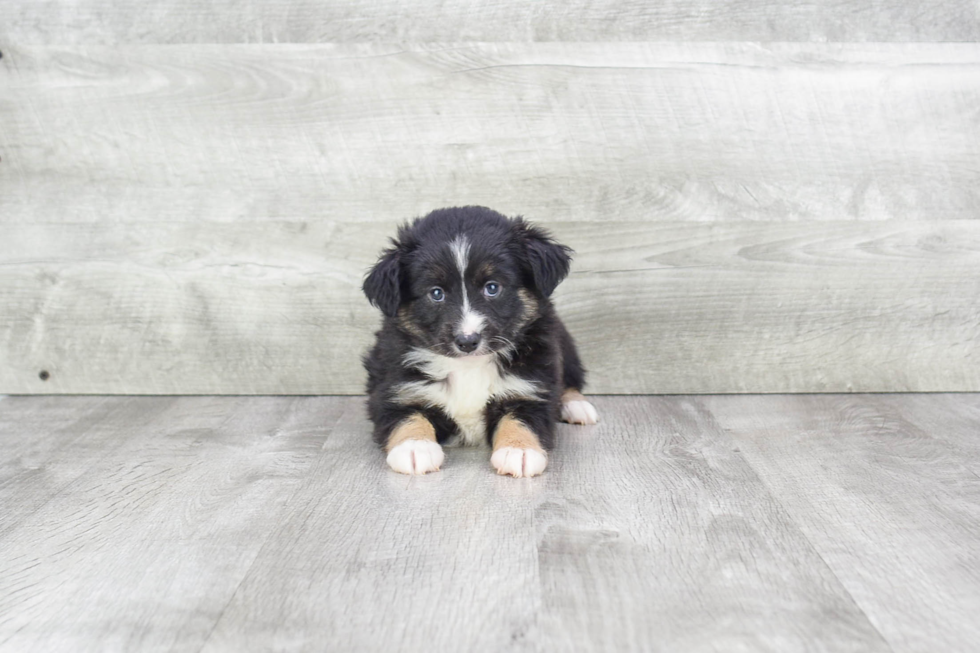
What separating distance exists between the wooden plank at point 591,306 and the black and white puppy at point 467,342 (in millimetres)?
721

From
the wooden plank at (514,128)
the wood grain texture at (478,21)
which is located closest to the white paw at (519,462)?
the wooden plank at (514,128)

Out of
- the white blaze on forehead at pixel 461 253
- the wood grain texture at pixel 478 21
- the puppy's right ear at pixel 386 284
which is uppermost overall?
the wood grain texture at pixel 478 21

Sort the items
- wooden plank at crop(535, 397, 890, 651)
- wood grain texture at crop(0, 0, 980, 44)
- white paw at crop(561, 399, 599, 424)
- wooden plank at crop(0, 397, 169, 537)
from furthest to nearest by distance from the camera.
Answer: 1. wood grain texture at crop(0, 0, 980, 44)
2. white paw at crop(561, 399, 599, 424)
3. wooden plank at crop(0, 397, 169, 537)
4. wooden plank at crop(535, 397, 890, 651)

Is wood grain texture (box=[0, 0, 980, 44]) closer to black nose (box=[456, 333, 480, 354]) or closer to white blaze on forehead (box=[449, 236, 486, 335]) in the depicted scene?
white blaze on forehead (box=[449, 236, 486, 335])

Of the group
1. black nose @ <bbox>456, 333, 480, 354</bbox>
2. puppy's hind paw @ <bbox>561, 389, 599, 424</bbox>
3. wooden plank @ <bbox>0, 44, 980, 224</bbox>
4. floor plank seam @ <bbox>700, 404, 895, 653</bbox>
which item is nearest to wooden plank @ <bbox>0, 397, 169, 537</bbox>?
wooden plank @ <bbox>0, 44, 980, 224</bbox>

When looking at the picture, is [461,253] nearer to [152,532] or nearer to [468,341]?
[468,341]

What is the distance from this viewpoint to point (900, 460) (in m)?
2.68

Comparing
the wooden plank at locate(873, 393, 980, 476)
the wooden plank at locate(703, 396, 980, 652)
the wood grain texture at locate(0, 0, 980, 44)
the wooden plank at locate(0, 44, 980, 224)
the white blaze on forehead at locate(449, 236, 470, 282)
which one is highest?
the wood grain texture at locate(0, 0, 980, 44)

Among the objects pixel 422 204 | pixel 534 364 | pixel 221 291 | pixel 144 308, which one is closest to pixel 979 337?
pixel 534 364

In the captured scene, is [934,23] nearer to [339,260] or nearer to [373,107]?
[373,107]

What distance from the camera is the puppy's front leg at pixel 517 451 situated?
8.29 feet

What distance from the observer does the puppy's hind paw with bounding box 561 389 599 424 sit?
10.4ft

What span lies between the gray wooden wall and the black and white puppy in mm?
758

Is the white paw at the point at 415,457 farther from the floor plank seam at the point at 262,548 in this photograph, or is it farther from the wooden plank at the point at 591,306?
the wooden plank at the point at 591,306
